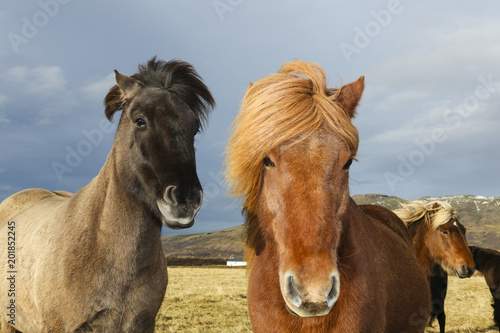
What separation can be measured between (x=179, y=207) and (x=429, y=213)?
27.8 ft

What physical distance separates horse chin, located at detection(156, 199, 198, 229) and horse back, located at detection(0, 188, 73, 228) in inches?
158

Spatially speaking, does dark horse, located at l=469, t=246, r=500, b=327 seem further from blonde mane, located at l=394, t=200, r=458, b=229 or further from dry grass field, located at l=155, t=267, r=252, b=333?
dry grass field, located at l=155, t=267, r=252, b=333

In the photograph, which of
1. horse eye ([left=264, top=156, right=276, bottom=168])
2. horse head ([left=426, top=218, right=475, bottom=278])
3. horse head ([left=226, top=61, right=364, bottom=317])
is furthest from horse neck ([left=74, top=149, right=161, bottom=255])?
horse head ([left=426, top=218, right=475, bottom=278])

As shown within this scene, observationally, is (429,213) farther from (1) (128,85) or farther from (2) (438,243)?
(1) (128,85)

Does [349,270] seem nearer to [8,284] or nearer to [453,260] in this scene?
[8,284]

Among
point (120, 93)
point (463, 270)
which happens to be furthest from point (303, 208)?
point (463, 270)

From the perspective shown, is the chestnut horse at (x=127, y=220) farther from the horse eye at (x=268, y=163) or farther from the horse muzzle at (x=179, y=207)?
the horse eye at (x=268, y=163)

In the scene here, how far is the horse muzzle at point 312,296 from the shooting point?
79.6 inches

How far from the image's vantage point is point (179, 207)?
3592 mm

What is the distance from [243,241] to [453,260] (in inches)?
335

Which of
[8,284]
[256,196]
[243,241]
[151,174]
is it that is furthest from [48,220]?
[256,196]

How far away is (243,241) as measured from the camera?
355 cm

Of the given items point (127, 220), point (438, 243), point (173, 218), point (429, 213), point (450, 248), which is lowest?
point (450, 248)

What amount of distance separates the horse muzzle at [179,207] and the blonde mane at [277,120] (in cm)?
59
